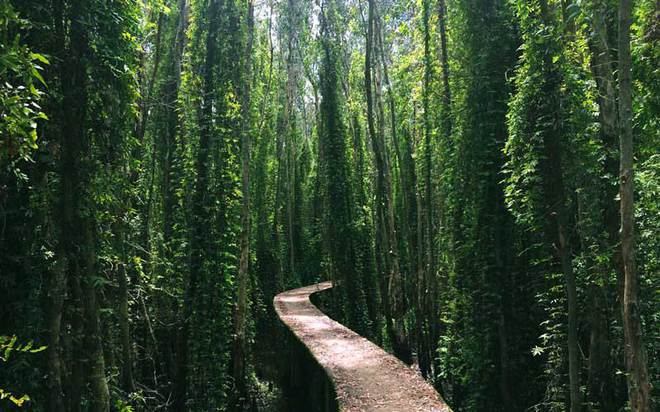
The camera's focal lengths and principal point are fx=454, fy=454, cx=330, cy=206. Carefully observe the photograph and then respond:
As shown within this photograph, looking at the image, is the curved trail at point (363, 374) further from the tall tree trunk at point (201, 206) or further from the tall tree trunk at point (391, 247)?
the tall tree trunk at point (391, 247)

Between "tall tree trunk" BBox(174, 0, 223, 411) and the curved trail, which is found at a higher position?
"tall tree trunk" BBox(174, 0, 223, 411)

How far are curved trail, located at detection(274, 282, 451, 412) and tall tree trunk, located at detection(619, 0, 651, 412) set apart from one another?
101 inches

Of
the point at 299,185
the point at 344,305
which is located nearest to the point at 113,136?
the point at 344,305

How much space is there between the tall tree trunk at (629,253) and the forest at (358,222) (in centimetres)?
2

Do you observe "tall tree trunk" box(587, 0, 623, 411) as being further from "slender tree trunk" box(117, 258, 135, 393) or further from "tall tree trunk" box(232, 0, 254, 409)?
"tall tree trunk" box(232, 0, 254, 409)

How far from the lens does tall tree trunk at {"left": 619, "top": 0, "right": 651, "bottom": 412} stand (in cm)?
370

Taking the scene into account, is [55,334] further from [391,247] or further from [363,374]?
[391,247]

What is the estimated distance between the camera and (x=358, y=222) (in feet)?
52.5

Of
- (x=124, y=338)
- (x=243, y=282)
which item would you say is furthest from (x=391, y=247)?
(x=124, y=338)

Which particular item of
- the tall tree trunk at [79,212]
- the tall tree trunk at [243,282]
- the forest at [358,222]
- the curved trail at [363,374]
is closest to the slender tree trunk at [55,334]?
the forest at [358,222]

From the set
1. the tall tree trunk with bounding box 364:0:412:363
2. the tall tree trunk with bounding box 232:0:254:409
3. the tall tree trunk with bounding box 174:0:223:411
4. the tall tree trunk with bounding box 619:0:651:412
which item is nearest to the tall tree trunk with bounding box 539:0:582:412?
the tall tree trunk with bounding box 619:0:651:412

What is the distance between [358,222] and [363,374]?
890cm

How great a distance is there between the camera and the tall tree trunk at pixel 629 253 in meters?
3.70

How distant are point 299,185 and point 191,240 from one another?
18743mm
